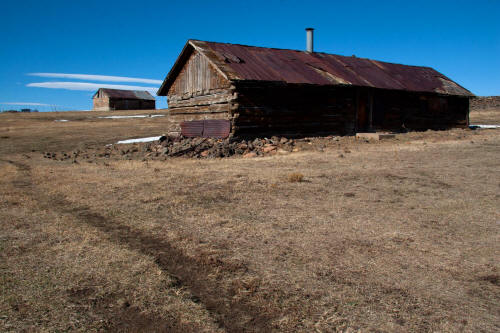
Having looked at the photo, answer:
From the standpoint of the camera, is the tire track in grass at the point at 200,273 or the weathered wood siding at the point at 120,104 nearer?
the tire track in grass at the point at 200,273

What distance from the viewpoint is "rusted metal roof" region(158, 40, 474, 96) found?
16391 millimetres

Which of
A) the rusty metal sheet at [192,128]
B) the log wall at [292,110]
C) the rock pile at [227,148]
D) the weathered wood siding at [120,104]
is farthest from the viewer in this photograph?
the weathered wood siding at [120,104]

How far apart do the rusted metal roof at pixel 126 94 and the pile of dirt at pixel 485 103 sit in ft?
152

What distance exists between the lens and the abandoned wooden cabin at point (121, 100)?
195 ft

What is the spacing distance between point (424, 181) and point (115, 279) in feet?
22.6

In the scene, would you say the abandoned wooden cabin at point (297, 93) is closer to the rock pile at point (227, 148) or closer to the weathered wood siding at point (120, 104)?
the rock pile at point (227, 148)

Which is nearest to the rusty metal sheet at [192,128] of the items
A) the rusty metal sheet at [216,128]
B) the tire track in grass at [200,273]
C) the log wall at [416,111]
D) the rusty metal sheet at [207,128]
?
the rusty metal sheet at [207,128]

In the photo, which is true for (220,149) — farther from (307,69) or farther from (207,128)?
(307,69)

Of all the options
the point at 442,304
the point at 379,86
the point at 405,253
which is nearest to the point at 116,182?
the point at 405,253

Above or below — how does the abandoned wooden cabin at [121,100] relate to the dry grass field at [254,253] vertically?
above

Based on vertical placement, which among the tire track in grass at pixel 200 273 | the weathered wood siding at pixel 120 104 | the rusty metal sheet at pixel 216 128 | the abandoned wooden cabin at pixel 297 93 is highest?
the weathered wood siding at pixel 120 104

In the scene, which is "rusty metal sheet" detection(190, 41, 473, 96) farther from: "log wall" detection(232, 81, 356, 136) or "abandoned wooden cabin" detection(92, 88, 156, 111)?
"abandoned wooden cabin" detection(92, 88, 156, 111)

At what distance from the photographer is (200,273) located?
3891mm

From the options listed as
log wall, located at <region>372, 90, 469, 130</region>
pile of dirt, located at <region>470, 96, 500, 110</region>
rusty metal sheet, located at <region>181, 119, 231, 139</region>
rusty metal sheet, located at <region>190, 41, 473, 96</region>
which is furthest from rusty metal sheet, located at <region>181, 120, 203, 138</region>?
pile of dirt, located at <region>470, 96, 500, 110</region>
